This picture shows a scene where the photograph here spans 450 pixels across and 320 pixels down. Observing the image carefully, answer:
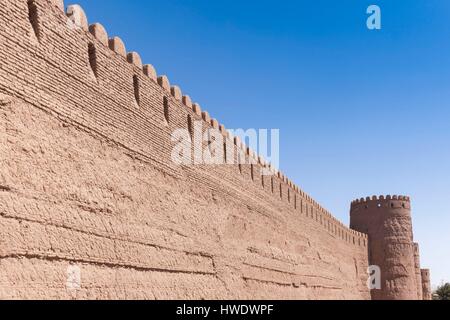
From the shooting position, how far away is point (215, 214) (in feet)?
33.4

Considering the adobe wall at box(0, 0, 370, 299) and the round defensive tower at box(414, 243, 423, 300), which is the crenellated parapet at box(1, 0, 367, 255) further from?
the round defensive tower at box(414, 243, 423, 300)

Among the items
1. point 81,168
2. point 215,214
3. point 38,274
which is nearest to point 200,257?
point 215,214

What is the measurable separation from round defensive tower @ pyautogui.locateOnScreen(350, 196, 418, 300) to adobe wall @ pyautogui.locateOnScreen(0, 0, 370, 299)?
1569cm

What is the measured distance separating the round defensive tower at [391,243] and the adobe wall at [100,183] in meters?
15.7

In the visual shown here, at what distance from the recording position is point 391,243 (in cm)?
2600

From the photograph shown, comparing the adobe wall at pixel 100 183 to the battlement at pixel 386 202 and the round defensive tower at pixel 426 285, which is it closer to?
the battlement at pixel 386 202

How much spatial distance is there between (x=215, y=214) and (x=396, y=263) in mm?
18036

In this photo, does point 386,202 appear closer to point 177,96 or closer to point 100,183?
point 177,96

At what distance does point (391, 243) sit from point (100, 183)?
21.3 m

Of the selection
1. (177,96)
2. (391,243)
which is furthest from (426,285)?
(177,96)
